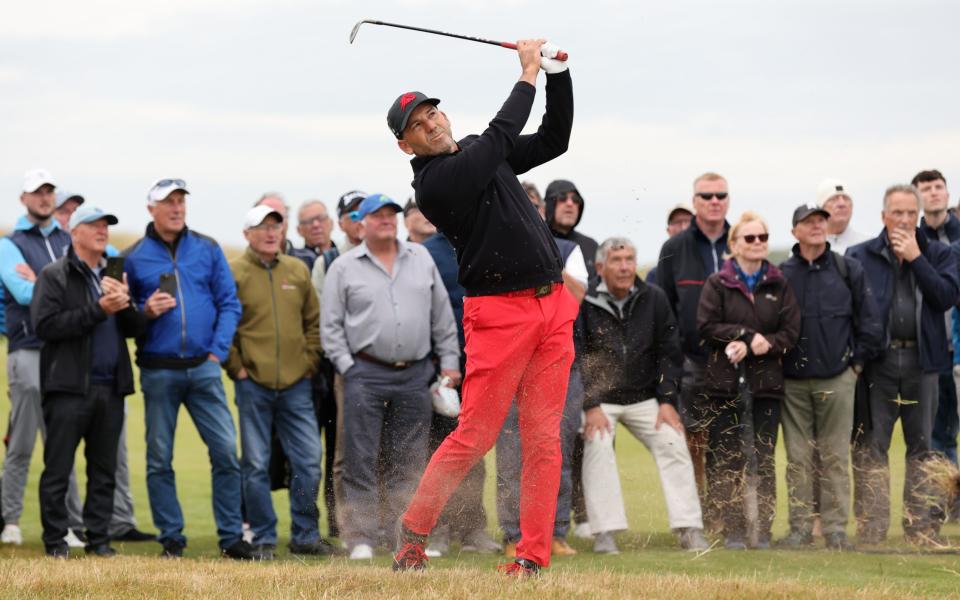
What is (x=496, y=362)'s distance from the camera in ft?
24.7

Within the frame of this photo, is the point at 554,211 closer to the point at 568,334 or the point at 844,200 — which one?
the point at 844,200

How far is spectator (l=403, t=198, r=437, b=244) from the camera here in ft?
42.8

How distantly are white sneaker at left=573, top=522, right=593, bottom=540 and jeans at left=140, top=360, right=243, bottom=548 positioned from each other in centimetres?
317

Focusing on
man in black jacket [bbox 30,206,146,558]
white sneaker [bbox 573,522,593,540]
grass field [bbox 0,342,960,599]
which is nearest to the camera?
grass field [bbox 0,342,960,599]

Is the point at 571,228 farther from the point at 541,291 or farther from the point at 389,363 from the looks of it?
the point at 541,291

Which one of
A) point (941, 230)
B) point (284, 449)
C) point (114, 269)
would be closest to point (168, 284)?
point (114, 269)

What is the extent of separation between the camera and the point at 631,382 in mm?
11609

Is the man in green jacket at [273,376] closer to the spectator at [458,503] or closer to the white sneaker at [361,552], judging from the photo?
the white sneaker at [361,552]

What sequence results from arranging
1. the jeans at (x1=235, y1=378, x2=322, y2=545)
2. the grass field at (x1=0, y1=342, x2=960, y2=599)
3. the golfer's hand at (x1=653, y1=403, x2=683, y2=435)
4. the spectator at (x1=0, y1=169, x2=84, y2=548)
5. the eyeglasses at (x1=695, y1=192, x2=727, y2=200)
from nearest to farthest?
the grass field at (x1=0, y1=342, x2=960, y2=599) < the golfer's hand at (x1=653, y1=403, x2=683, y2=435) < the jeans at (x1=235, y1=378, x2=322, y2=545) < the spectator at (x1=0, y1=169, x2=84, y2=548) < the eyeglasses at (x1=695, y1=192, x2=727, y2=200)

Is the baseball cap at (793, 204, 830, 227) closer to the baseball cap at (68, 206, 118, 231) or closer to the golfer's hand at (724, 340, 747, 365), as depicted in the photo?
the golfer's hand at (724, 340, 747, 365)

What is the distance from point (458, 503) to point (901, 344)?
442cm

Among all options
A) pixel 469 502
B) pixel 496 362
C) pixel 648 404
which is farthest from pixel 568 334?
pixel 648 404

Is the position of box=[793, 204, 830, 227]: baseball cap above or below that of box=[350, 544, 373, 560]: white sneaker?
above

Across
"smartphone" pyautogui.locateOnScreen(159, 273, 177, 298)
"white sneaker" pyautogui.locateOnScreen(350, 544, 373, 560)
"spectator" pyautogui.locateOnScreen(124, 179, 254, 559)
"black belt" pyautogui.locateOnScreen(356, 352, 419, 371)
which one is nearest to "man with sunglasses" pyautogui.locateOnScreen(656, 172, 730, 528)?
"black belt" pyautogui.locateOnScreen(356, 352, 419, 371)
